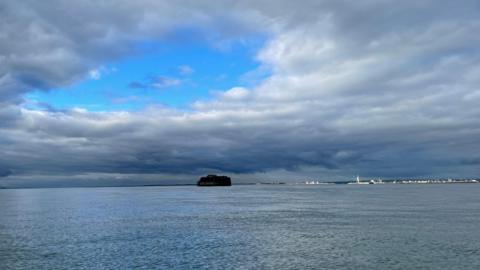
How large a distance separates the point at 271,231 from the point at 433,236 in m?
23.3

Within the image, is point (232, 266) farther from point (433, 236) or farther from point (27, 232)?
point (27, 232)

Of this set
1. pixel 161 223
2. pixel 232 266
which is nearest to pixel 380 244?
pixel 232 266

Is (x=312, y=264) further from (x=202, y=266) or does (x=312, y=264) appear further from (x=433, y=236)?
(x=433, y=236)

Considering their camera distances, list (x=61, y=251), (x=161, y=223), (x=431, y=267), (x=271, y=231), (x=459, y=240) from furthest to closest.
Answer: (x=161, y=223)
(x=271, y=231)
(x=459, y=240)
(x=61, y=251)
(x=431, y=267)

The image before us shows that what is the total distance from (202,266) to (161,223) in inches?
1719

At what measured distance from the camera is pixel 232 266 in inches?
1882

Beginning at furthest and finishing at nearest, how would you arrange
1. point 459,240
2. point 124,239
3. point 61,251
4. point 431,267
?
point 124,239 < point 459,240 < point 61,251 < point 431,267

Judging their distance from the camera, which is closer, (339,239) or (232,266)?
(232,266)

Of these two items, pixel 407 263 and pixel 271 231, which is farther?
pixel 271 231

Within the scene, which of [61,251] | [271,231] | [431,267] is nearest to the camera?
[431,267]

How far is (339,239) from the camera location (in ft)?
212

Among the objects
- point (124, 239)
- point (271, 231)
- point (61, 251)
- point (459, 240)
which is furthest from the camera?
point (271, 231)

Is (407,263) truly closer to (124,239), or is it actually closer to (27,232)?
(124,239)

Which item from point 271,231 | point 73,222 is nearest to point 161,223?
point 73,222
